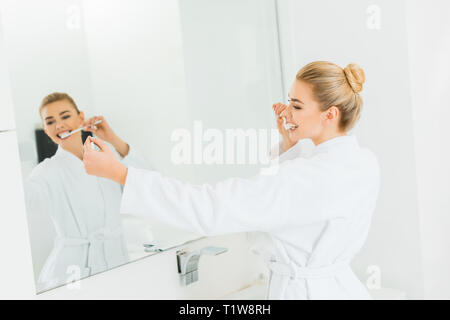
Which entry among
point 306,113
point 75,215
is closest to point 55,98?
point 75,215

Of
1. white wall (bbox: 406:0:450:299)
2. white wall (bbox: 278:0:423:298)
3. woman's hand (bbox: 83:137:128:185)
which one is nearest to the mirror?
woman's hand (bbox: 83:137:128:185)

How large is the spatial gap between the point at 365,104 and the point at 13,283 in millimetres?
1150

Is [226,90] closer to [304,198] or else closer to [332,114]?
[332,114]

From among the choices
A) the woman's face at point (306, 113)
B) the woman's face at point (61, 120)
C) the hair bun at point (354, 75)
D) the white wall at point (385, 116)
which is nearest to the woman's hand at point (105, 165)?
the woman's face at point (61, 120)

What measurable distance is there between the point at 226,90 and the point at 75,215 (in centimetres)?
68

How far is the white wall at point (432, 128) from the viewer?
4.58 ft

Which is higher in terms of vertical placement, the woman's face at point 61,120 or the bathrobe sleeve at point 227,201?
the woman's face at point 61,120

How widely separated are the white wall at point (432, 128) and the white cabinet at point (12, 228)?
1.12 metres

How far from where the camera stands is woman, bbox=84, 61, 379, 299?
3.06 feet

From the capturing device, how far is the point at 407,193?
4.70ft

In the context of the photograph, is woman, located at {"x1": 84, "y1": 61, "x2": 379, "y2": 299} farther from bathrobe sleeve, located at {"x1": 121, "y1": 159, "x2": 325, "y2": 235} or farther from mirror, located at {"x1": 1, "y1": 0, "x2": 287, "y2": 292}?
mirror, located at {"x1": 1, "y1": 0, "x2": 287, "y2": 292}

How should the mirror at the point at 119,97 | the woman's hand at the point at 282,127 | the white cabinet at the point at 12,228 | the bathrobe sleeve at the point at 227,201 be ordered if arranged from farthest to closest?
1. the woman's hand at the point at 282,127
2. the mirror at the point at 119,97
3. the bathrobe sleeve at the point at 227,201
4. the white cabinet at the point at 12,228

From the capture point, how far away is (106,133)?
1212 mm

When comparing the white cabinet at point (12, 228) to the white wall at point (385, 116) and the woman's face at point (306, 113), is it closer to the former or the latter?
the woman's face at point (306, 113)
